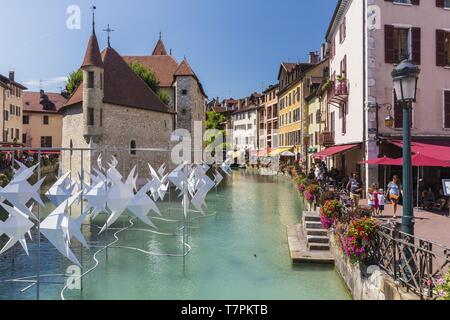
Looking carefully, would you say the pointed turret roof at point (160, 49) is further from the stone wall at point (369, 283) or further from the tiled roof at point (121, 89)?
the stone wall at point (369, 283)

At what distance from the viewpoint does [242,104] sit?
8706 centimetres

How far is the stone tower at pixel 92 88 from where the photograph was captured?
94.3 feet

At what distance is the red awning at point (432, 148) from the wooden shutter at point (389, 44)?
13.4 ft

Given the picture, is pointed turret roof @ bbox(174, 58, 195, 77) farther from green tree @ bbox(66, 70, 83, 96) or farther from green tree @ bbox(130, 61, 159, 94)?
green tree @ bbox(66, 70, 83, 96)

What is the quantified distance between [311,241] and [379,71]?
34.8 feet

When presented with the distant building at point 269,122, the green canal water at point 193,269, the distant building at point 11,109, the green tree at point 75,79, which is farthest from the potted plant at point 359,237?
the distant building at point 269,122

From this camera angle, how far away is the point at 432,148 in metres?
17.5

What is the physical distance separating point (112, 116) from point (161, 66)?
68.5ft

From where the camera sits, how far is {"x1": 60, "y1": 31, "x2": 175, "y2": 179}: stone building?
29.0m

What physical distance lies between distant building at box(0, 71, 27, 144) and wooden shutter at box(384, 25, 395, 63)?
148 feet

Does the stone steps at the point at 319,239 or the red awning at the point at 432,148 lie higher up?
the red awning at the point at 432,148

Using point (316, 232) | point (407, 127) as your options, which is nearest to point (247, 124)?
point (316, 232)
